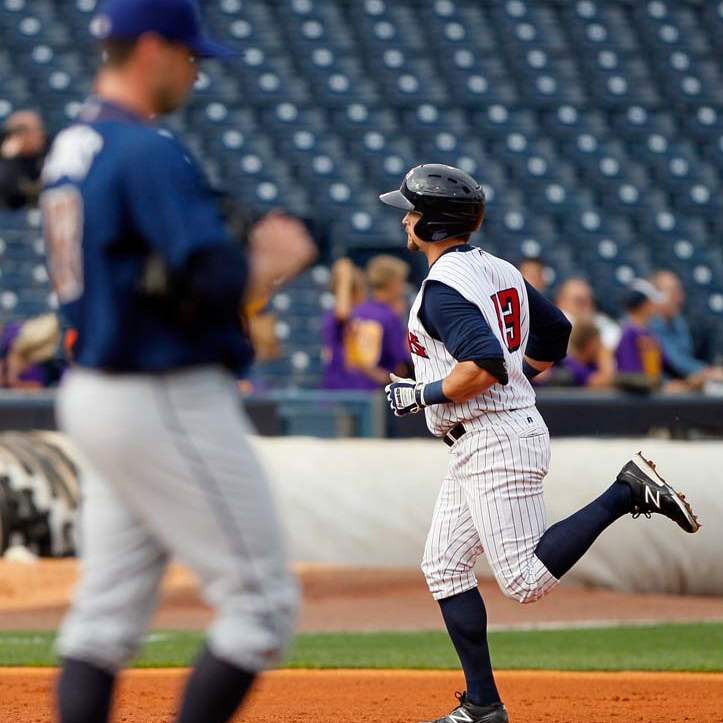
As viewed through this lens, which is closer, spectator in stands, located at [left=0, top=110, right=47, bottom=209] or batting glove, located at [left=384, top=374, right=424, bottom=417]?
spectator in stands, located at [left=0, top=110, right=47, bottom=209]

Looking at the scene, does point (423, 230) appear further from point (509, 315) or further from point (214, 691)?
point (214, 691)

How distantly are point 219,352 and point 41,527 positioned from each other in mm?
7435

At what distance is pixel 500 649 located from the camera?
707 cm

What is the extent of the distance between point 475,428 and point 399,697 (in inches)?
56.8

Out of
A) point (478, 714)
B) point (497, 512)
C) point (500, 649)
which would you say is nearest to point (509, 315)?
point (497, 512)

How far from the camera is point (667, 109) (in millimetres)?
20500

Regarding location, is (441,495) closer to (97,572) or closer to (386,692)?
(386,692)

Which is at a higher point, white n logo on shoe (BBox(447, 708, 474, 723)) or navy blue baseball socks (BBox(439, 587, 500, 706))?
navy blue baseball socks (BBox(439, 587, 500, 706))

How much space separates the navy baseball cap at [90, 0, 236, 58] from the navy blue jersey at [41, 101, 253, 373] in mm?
163

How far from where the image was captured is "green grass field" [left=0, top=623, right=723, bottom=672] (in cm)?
650

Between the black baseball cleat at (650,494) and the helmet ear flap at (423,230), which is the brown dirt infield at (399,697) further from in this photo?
the helmet ear flap at (423,230)

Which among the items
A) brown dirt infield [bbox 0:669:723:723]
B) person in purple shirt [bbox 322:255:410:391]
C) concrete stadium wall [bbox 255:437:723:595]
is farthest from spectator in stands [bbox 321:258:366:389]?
brown dirt infield [bbox 0:669:723:723]

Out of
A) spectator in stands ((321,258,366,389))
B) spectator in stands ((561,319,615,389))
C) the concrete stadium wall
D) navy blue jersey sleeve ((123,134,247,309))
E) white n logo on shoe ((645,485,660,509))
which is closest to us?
navy blue jersey sleeve ((123,134,247,309))

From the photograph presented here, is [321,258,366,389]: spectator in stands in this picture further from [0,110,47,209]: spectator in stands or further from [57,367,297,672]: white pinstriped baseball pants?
[57,367,297,672]: white pinstriped baseball pants
